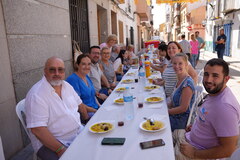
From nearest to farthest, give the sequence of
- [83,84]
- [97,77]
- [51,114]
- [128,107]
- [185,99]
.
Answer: [51,114] < [128,107] < [185,99] < [83,84] < [97,77]

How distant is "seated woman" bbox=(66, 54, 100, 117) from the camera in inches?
121

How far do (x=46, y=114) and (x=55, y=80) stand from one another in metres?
0.40

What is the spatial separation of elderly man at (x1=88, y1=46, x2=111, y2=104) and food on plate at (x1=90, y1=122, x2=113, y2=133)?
6.41 feet

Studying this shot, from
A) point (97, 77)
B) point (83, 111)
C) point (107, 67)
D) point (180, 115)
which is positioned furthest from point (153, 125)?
point (107, 67)

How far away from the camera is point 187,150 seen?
76.6 inches

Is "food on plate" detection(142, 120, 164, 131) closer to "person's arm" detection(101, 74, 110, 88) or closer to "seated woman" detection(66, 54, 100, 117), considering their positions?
"seated woman" detection(66, 54, 100, 117)

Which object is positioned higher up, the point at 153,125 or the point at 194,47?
the point at 194,47

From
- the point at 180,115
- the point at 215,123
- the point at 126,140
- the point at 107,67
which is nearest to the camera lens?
the point at 215,123

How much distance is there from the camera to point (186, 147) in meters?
1.97

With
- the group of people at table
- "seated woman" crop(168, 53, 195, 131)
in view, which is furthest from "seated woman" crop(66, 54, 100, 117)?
"seated woman" crop(168, 53, 195, 131)

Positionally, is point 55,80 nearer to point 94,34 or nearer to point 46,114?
point 46,114

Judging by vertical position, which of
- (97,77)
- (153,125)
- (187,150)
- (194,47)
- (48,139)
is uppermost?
(194,47)

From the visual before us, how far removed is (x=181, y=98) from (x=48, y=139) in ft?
5.20

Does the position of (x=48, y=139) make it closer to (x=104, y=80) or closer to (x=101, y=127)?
(x=101, y=127)
